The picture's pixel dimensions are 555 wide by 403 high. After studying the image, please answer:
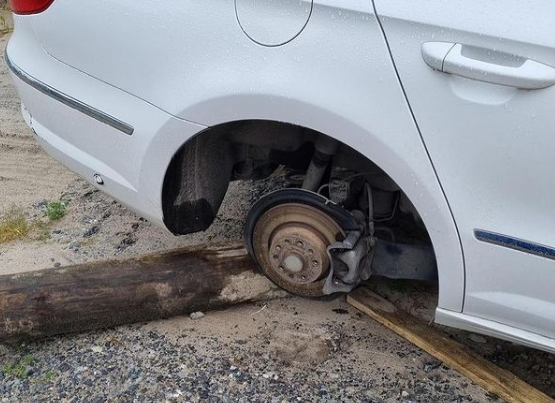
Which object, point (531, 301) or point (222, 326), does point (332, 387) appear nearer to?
point (222, 326)

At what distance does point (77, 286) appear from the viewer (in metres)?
2.64

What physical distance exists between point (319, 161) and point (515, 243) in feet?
2.57

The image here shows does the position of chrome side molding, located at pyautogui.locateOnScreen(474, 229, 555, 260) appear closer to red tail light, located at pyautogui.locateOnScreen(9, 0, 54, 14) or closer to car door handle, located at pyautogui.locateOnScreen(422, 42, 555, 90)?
car door handle, located at pyautogui.locateOnScreen(422, 42, 555, 90)

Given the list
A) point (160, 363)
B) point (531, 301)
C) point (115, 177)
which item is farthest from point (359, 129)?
point (160, 363)

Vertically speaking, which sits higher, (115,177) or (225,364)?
(115,177)

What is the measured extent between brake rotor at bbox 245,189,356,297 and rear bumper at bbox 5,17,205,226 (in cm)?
37

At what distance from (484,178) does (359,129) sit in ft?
1.19

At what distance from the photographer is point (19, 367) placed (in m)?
2.59

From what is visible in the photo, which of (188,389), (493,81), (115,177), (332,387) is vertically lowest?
(188,389)

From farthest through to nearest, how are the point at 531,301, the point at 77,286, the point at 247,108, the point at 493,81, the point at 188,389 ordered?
the point at 77,286 → the point at 188,389 → the point at 247,108 → the point at 531,301 → the point at 493,81

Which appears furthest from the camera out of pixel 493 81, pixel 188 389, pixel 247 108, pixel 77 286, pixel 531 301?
pixel 77 286

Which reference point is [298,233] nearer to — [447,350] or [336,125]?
[336,125]

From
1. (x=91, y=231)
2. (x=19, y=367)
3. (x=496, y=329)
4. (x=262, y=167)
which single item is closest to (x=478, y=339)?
(x=496, y=329)

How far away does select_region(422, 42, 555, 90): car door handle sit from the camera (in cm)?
170
